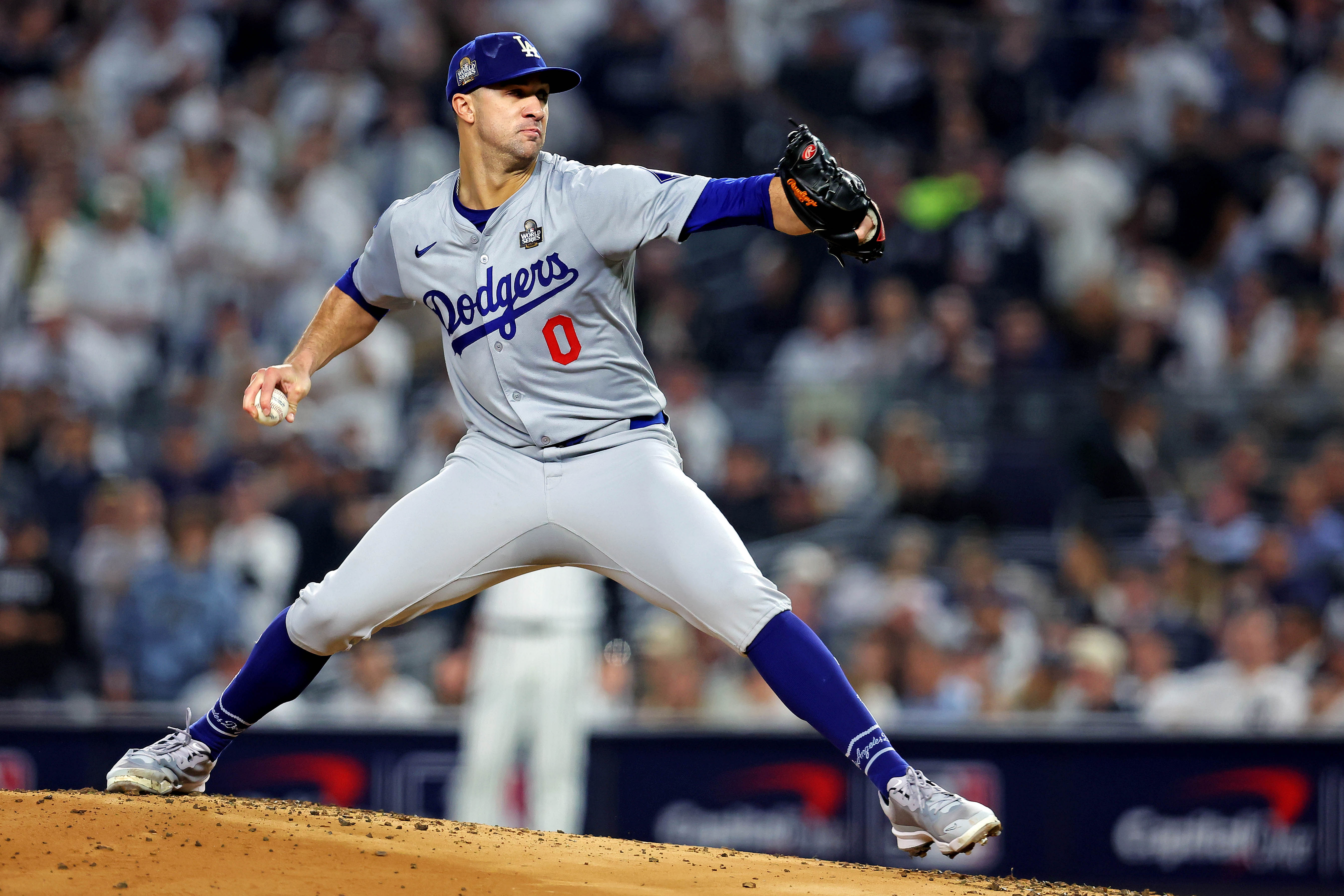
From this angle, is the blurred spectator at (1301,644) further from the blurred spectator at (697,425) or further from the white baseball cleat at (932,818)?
the white baseball cleat at (932,818)

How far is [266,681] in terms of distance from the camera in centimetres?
412

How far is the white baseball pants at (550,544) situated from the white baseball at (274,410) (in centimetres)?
37

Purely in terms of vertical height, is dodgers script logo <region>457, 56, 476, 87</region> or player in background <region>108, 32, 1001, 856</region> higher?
dodgers script logo <region>457, 56, 476, 87</region>

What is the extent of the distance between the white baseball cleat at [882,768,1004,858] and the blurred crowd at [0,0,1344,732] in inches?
162

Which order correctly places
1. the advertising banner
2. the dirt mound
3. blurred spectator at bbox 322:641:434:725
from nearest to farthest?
the dirt mound → the advertising banner → blurred spectator at bbox 322:641:434:725

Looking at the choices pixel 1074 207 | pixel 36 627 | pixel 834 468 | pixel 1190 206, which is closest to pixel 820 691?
pixel 834 468

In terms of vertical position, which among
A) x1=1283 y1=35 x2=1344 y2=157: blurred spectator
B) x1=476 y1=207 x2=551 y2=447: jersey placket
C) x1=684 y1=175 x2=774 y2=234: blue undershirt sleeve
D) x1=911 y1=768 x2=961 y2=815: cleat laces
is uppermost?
x1=1283 y1=35 x2=1344 y2=157: blurred spectator

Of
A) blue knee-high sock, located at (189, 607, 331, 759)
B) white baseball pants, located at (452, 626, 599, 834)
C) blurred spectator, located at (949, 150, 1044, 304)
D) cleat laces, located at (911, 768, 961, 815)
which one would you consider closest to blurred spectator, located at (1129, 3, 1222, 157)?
blurred spectator, located at (949, 150, 1044, 304)

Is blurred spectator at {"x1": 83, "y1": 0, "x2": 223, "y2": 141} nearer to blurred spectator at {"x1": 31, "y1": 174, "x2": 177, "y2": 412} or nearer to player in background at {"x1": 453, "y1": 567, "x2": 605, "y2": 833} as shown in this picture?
blurred spectator at {"x1": 31, "y1": 174, "x2": 177, "y2": 412}

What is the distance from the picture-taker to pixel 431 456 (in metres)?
8.84

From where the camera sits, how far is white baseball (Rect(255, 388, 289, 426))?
149 inches

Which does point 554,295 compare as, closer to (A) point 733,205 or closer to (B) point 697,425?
(A) point 733,205

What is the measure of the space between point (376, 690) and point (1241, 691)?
445cm

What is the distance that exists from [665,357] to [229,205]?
3.19 metres
